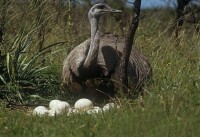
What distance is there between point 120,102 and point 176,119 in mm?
1224

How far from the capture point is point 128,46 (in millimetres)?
8180

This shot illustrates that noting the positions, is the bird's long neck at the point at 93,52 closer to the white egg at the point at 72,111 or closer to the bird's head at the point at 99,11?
the bird's head at the point at 99,11

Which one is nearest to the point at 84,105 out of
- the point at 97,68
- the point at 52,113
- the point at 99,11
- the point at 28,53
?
the point at 52,113

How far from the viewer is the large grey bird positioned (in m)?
8.55

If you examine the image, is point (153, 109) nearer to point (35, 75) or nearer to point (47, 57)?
point (35, 75)

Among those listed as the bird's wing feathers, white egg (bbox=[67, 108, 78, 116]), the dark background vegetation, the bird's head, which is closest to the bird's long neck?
the bird's wing feathers

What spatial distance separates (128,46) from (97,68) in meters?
0.63

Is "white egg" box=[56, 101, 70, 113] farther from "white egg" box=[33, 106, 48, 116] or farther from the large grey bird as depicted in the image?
the large grey bird

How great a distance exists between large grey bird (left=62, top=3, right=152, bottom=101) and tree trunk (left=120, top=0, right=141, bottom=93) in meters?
0.11

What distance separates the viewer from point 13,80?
8.86 meters

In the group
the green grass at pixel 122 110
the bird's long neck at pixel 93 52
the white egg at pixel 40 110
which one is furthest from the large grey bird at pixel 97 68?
the white egg at pixel 40 110

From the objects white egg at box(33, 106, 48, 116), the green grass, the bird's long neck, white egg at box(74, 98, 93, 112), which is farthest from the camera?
the bird's long neck

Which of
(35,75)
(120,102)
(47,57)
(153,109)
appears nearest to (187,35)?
(47,57)

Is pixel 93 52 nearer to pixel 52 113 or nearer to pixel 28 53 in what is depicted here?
pixel 52 113
